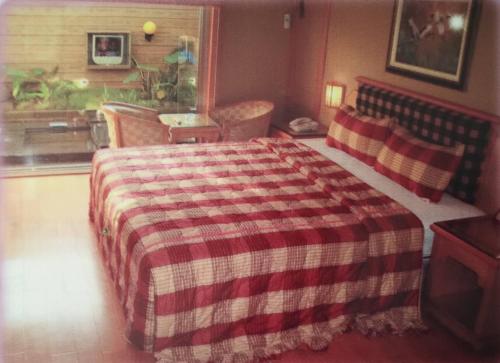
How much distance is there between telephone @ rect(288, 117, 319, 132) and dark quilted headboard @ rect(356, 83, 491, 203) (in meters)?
0.83

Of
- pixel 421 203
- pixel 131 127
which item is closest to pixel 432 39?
pixel 421 203

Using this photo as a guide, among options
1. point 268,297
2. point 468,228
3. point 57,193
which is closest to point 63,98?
point 57,193

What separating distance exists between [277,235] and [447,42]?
1.84 metres

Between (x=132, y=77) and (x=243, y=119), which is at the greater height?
(x=132, y=77)

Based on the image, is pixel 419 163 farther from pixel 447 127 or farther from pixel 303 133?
pixel 303 133

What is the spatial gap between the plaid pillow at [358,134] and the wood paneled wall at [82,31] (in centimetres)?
191

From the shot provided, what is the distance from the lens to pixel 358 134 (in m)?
4.07

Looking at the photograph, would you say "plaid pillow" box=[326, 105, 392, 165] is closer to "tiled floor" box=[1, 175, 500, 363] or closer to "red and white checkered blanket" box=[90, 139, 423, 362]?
"red and white checkered blanket" box=[90, 139, 423, 362]

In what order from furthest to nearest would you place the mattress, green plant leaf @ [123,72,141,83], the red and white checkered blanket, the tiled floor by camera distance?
green plant leaf @ [123,72,141,83] → the mattress → the tiled floor → the red and white checkered blanket

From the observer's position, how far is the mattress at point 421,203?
124 inches

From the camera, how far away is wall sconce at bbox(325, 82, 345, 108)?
4.89 metres

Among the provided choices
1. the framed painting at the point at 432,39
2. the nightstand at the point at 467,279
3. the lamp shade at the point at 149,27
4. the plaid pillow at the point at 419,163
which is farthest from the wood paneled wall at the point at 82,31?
the nightstand at the point at 467,279

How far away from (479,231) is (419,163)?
65cm

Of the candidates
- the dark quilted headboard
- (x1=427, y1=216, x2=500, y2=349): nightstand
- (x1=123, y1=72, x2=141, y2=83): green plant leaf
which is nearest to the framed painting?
the dark quilted headboard
